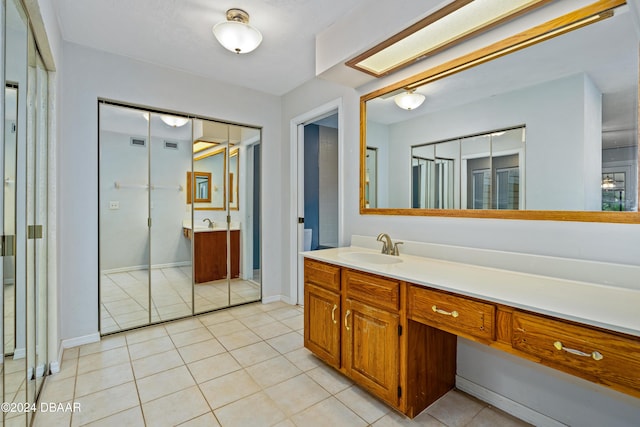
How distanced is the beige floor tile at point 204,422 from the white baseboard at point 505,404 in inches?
60.6

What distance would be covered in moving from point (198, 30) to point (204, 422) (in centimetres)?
274

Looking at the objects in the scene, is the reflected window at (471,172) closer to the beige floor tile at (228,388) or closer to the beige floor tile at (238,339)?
the beige floor tile at (228,388)

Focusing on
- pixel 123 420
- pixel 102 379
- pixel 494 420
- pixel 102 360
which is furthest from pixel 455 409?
pixel 102 360

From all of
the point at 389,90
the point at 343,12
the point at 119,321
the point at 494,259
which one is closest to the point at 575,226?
the point at 494,259

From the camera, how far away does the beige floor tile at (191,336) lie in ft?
8.88

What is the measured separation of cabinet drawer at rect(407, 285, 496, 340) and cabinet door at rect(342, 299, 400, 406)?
0.17 meters

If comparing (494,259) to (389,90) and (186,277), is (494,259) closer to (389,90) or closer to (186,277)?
(389,90)

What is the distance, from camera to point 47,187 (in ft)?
7.10

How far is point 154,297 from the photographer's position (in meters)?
3.08

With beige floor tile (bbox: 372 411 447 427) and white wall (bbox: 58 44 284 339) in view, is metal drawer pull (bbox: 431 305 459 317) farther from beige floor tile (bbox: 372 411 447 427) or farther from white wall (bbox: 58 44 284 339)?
white wall (bbox: 58 44 284 339)

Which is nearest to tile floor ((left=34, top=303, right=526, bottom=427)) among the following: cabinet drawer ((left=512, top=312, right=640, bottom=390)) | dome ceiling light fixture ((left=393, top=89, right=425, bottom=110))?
cabinet drawer ((left=512, top=312, right=640, bottom=390))

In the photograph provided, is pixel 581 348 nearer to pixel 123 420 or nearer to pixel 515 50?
pixel 515 50

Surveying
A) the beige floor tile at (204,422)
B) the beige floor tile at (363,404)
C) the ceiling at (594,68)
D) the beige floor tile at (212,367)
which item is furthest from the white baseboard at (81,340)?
the ceiling at (594,68)

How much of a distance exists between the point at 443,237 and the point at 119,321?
303 cm
